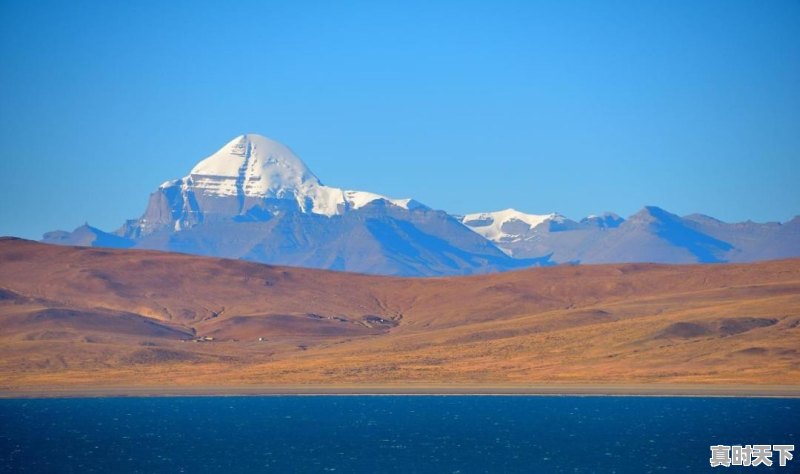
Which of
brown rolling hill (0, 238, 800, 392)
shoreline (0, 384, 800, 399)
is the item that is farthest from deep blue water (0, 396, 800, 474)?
brown rolling hill (0, 238, 800, 392)

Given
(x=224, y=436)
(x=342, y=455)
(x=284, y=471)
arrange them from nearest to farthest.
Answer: (x=284, y=471), (x=342, y=455), (x=224, y=436)

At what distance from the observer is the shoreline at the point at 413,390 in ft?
431

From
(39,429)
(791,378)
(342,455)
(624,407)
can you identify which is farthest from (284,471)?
(791,378)

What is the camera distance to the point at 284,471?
78.9 m

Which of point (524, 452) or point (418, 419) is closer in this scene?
point (524, 452)

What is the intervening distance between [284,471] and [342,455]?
28.7 ft

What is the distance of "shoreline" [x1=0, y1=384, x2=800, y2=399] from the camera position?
131250 millimetres

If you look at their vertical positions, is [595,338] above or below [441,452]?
above

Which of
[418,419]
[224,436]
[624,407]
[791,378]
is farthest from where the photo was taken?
[791,378]

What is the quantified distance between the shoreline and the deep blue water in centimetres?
271

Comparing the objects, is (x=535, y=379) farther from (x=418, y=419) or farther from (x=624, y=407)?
(x=418, y=419)

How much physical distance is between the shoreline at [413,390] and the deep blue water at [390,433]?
2.71m

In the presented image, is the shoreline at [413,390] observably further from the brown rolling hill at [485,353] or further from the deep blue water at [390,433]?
the brown rolling hill at [485,353]

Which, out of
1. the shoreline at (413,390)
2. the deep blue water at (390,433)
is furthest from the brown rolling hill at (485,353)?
the deep blue water at (390,433)
